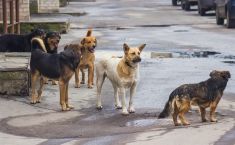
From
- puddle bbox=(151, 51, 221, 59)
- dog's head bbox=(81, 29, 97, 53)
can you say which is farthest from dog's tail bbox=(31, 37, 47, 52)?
puddle bbox=(151, 51, 221, 59)

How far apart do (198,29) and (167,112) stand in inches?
694

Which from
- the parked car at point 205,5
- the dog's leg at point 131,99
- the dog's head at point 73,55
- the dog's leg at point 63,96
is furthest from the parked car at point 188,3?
the dog's leg at point 131,99

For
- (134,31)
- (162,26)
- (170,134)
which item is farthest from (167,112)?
(162,26)

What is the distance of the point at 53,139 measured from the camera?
9102 millimetres

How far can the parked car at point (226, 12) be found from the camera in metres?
27.4

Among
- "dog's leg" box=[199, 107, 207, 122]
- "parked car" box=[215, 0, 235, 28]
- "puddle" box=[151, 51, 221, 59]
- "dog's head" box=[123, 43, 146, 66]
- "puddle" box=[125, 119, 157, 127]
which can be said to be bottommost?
"puddle" box=[125, 119, 157, 127]

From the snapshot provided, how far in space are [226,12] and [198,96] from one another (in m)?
19.3

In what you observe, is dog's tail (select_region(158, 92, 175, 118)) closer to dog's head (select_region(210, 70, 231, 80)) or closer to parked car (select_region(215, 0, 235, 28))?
dog's head (select_region(210, 70, 231, 80))

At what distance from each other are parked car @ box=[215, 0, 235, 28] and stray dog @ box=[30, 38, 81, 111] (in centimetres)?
1664

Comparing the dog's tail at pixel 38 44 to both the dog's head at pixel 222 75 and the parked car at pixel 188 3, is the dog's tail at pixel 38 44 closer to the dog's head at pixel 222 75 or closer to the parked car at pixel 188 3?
the dog's head at pixel 222 75

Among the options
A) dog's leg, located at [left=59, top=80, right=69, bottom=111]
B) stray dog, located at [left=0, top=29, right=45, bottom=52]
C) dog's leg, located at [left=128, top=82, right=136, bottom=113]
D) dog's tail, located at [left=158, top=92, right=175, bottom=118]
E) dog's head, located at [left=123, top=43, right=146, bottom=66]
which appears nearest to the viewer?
dog's tail, located at [left=158, top=92, right=175, bottom=118]

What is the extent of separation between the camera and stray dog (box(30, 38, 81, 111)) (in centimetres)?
1110

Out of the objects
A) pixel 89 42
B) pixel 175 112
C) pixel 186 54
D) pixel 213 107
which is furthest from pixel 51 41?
pixel 186 54

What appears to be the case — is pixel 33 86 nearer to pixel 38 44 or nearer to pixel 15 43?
pixel 38 44
